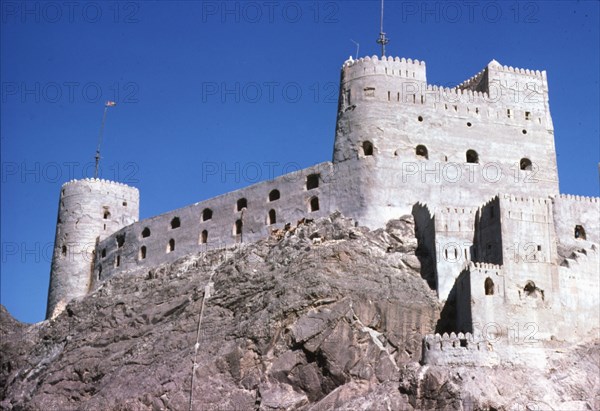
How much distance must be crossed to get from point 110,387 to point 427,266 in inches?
718

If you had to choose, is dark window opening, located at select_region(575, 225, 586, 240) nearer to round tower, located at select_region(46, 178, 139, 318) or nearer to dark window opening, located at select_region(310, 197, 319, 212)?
dark window opening, located at select_region(310, 197, 319, 212)

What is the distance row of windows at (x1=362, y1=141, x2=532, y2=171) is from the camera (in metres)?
66.2

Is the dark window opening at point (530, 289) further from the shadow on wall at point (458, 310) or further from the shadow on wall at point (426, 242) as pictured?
the shadow on wall at point (426, 242)

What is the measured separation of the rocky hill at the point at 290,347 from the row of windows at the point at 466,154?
483cm

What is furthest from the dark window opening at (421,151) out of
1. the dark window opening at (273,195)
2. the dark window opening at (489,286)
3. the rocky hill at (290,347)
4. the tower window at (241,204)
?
the dark window opening at (489,286)

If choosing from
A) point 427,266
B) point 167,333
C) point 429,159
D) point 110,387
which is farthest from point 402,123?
point 110,387

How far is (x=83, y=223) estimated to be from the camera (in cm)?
8238

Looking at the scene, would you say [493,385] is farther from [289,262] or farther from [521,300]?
[289,262]

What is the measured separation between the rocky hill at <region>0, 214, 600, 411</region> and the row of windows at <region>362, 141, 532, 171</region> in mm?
4828

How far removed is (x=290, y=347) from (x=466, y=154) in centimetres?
1790

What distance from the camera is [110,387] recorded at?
198 feet

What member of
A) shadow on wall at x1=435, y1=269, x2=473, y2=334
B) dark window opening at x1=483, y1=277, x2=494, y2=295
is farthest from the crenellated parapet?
dark window opening at x1=483, y1=277, x2=494, y2=295

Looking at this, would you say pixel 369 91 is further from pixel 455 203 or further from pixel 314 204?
pixel 455 203

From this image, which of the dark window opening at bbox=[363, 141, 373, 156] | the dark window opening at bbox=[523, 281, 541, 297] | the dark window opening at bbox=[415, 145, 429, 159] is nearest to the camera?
the dark window opening at bbox=[523, 281, 541, 297]
